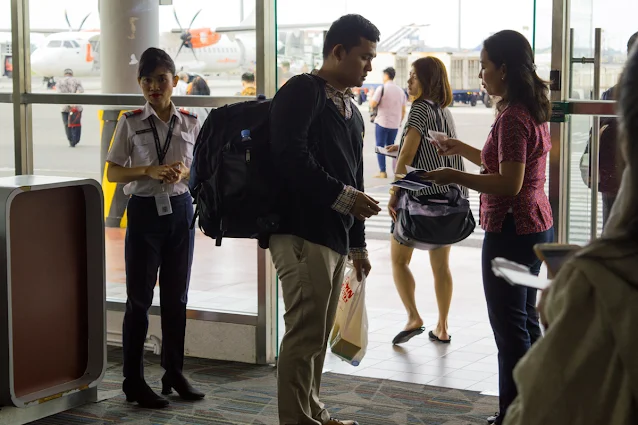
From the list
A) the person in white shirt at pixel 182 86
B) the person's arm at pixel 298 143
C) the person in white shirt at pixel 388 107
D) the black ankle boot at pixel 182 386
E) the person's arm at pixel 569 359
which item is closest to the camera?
the person's arm at pixel 569 359

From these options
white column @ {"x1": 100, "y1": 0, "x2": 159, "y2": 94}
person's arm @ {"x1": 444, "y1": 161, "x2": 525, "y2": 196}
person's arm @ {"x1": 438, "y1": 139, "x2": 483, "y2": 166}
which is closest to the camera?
person's arm @ {"x1": 444, "y1": 161, "x2": 525, "y2": 196}

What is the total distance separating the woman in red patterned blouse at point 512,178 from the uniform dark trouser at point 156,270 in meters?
1.29

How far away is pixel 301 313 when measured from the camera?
355 cm

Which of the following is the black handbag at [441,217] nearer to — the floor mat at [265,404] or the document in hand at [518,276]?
the floor mat at [265,404]

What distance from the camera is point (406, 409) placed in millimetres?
4262

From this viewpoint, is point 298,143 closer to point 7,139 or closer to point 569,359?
point 569,359

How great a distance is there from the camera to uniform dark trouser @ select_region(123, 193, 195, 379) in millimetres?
4203

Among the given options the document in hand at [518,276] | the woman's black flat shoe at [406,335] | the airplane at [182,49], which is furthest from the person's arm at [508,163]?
the woman's black flat shoe at [406,335]

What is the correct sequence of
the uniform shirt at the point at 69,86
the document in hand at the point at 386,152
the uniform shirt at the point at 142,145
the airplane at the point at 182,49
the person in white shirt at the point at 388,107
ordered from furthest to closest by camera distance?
the person in white shirt at the point at 388,107, the uniform shirt at the point at 69,86, the airplane at the point at 182,49, the document in hand at the point at 386,152, the uniform shirt at the point at 142,145

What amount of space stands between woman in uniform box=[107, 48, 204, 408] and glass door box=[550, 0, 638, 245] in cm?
174

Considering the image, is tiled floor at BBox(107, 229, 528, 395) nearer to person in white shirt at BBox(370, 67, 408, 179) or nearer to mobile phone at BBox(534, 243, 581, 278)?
mobile phone at BBox(534, 243, 581, 278)

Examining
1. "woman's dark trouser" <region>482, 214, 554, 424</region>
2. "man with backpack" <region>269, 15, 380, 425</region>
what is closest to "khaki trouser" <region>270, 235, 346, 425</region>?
"man with backpack" <region>269, 15, 380, 425</region>

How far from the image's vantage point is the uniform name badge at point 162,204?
164 inches

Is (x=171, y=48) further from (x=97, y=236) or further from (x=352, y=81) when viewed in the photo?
(x=352, y=81)
